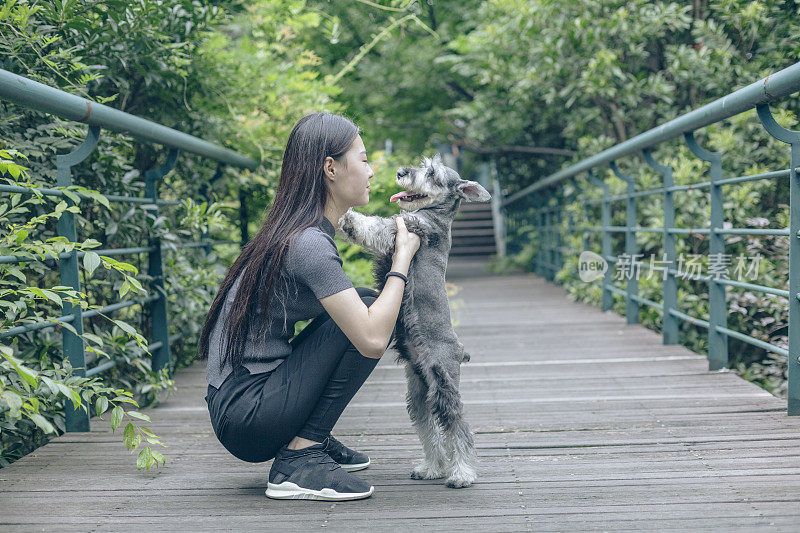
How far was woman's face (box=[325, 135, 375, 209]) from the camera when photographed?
2475mm

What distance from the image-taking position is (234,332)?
2.42 meters

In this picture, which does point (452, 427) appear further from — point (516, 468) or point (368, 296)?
point (368, 296)

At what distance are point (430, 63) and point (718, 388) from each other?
27.9 feet

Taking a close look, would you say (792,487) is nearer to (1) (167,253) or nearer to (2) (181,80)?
(1) (167,253)

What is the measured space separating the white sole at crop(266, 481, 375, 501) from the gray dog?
0.31m

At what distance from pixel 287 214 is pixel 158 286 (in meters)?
1.90

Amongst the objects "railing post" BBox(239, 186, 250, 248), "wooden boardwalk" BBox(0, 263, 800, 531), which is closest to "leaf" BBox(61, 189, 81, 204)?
"wooden boardwalk" BBox(0, 263, 800, 531)

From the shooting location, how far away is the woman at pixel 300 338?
235 centimetres

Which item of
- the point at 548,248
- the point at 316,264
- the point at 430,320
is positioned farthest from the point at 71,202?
the point at 548,248

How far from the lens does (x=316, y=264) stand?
2.28 metres

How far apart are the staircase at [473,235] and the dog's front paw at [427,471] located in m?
14.5

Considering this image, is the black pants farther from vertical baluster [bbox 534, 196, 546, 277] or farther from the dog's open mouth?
vertical baluster [bbox 534, 196, 546, 277]

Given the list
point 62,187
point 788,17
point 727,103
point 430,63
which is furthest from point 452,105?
point 62,187

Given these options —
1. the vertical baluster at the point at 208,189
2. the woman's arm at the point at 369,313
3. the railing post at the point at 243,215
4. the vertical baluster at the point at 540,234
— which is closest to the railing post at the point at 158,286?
the vertical baluster at the point at 208,189
